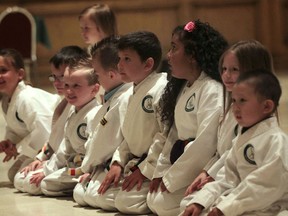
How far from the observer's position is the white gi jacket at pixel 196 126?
4129mm

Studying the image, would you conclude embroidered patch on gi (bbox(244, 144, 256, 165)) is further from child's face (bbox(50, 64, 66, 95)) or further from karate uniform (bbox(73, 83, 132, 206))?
child's face (bbox(50, 64, 66, 95))

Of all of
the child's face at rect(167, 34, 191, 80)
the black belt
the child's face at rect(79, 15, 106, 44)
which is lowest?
the black belt

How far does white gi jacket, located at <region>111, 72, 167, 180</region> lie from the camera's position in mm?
4617

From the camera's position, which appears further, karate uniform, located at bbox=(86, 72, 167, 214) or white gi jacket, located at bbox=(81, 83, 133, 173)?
white gi jacket, located at bbox=(81, 83, 133, 173)

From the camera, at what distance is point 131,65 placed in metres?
4.67

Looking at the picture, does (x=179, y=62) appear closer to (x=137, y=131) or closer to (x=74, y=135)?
(x=137, y=131)

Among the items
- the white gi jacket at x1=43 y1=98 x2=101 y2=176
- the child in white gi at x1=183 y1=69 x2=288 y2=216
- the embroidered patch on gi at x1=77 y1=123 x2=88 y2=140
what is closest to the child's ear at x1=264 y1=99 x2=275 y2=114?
the child in white gi at x1=183 y1=69 x2=288 y2=216

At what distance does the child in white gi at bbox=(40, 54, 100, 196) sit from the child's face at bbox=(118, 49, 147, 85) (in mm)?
618

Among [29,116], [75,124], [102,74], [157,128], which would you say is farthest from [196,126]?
[29,116]

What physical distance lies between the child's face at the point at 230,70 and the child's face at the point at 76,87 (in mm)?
1586

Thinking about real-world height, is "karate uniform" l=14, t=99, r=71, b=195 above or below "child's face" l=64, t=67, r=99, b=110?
below

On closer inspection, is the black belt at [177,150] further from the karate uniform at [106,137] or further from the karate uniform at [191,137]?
the karate uniform at [106,137]

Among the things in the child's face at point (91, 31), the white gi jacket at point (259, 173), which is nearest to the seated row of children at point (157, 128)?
the white gi jacket at point (259, 173)

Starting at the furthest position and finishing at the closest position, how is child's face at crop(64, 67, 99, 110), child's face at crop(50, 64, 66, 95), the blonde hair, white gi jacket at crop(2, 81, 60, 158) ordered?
the blonde hair, white gi jacket at crop(2, 81, 60, 158), child's face at crop(50, 64, 66, 95), child's face at crop(64, 67, 99, 110)
